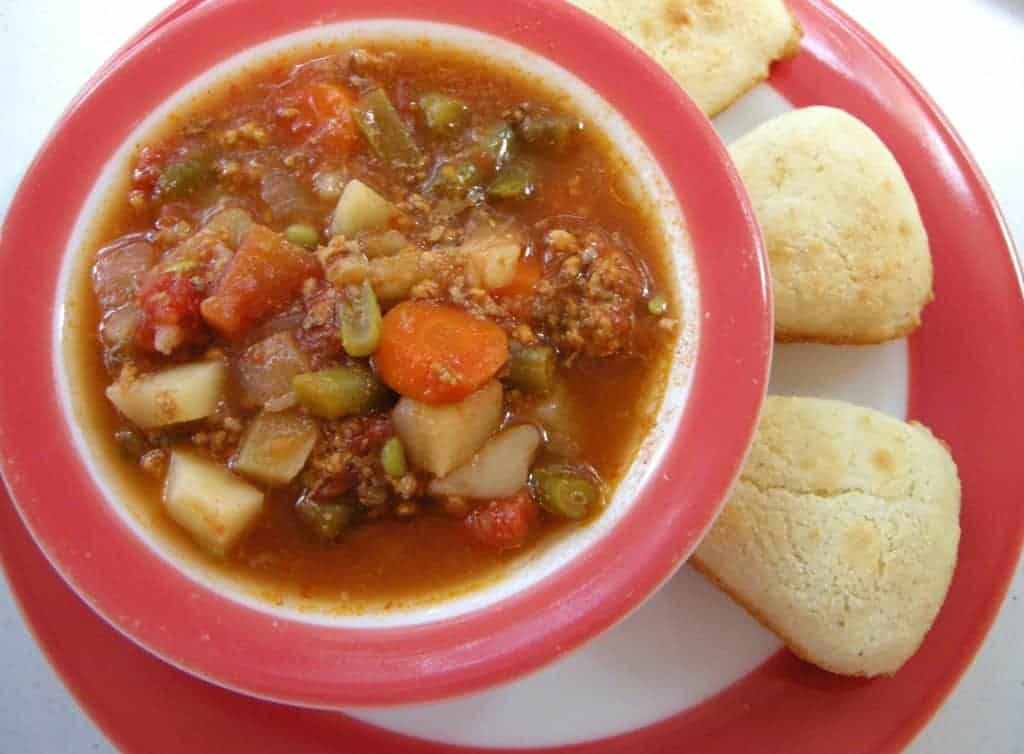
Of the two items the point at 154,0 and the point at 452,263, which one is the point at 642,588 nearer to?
the point at 452,263

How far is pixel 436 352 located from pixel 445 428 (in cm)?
20

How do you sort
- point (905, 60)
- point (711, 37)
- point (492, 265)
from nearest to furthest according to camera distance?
point (492, 265) → point (711, 37) → point (905, 60)

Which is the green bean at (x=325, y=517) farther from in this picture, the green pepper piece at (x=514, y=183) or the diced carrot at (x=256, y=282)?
the green pepper piece at (x=514, y=183)

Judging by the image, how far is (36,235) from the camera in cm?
239

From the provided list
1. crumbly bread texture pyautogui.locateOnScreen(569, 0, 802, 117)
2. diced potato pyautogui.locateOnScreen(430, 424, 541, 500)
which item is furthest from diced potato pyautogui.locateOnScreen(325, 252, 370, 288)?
crumbly bread texture pyautogui.locateOnScreen(569, 0, 802, 117)

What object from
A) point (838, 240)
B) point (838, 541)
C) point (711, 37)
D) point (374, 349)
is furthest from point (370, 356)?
point (711, 37)

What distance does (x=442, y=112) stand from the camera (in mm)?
2732

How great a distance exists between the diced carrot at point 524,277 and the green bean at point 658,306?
33 centimetres

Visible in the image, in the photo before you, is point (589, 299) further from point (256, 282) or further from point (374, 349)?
A: point (256, 282)

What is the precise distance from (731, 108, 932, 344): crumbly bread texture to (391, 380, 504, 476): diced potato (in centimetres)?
111

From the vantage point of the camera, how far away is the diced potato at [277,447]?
92.7 inches

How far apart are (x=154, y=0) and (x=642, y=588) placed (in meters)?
3.15

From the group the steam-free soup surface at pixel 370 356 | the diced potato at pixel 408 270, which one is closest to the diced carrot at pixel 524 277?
the steam-free soup surface at pixel 370 356

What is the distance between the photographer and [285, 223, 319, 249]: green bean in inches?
99.7
